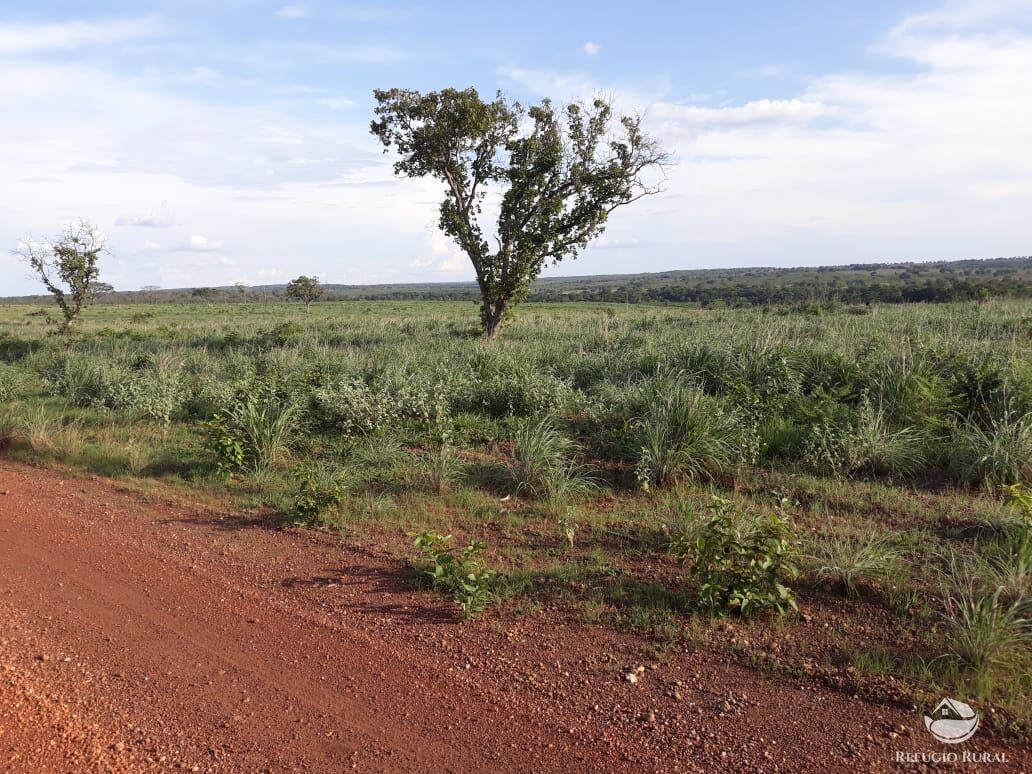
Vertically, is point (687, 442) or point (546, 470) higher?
point (687, 442)

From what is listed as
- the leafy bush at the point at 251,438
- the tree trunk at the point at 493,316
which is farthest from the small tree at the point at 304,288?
the leafy bush at the point at 251,438

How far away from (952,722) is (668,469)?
3556 mm

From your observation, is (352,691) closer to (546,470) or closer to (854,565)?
(854,565)

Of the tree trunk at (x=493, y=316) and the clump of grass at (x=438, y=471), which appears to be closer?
the clump of grass at (x=438, y=471)

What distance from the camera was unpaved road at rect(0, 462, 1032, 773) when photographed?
319 cm

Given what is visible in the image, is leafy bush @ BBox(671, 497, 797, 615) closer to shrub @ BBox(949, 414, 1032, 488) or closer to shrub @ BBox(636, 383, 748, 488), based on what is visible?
shrub @ BBox(636, 383, 748, 488)

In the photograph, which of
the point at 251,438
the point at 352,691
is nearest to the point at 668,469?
the point at 352,691

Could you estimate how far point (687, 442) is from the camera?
6.95m

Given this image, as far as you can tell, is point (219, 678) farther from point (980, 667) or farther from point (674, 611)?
point (980, 667)

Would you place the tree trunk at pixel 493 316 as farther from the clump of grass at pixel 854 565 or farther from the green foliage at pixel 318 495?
the clump of grass at pixel 854 565

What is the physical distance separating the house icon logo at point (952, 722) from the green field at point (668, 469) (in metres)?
0.12

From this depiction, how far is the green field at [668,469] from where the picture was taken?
13.8 ft

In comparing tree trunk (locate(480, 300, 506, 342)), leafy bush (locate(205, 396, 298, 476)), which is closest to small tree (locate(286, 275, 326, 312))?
tree trunk (locate(480, 300, 506, 342))

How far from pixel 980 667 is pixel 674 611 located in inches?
63.4
